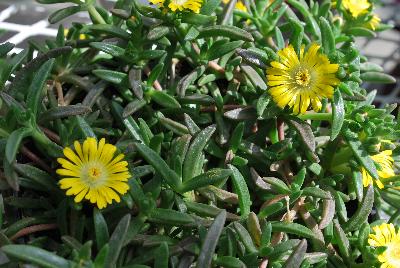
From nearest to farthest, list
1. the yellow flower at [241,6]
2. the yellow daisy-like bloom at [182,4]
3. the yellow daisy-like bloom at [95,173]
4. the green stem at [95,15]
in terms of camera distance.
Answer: the yellow daisy-like bloom at [95,173]
the yellow daisy-like bloom at [182,4]
the green stem at [95,15]
the yellow flower at [241,6]

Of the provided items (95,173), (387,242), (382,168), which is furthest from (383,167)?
(95,173)

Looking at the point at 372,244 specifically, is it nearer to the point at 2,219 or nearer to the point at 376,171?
the point at 376,171

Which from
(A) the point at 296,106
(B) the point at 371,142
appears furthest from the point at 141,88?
(B) the point at 371,142

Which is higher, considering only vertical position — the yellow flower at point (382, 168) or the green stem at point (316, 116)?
the green stem at point (316, 116)

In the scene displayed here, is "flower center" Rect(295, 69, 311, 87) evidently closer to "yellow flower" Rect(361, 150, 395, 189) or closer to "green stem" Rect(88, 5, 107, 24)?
"yellow flower" Rect(361, 150, 395, 189)

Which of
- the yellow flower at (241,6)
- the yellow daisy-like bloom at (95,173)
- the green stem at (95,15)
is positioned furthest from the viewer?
the yellow flower at (241,6)

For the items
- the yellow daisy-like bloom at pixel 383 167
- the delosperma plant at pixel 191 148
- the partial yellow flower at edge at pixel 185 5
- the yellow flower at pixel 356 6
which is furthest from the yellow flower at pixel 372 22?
the partial yellow flower at edge at pixel 185 5

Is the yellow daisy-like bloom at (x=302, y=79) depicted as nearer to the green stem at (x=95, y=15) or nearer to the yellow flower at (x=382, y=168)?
the yellow flower at (x=382, y=168)
